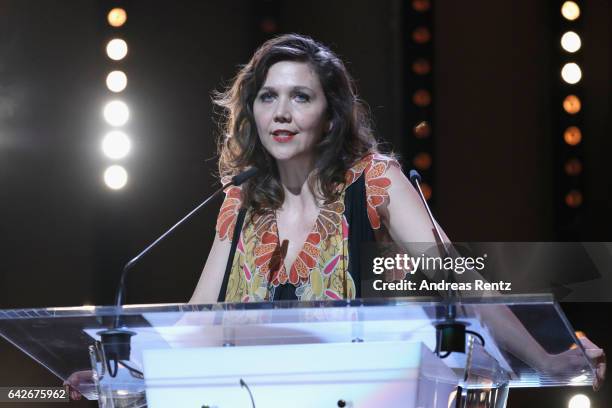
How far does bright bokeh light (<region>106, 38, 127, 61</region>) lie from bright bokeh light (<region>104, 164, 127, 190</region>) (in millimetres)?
345

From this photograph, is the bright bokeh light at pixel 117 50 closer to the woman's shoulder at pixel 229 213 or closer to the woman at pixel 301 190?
the woman at pixel 301 190

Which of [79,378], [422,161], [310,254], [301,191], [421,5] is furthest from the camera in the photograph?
[421,5]

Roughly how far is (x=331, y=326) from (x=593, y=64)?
1842mm

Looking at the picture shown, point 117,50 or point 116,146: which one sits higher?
point 117,50

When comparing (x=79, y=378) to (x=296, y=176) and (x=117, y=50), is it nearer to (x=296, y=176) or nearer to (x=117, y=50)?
(x=296, y=176)

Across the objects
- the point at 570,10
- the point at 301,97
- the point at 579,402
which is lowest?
the point at 579,402

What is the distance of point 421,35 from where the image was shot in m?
2.91

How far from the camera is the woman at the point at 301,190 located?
2.42 meters

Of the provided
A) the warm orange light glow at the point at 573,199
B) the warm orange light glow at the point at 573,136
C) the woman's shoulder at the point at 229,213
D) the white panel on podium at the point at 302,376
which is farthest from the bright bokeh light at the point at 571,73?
the white panel on podium at the point at 302,376

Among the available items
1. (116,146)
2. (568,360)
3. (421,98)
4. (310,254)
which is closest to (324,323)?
(568,360)

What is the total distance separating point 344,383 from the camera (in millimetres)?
1327

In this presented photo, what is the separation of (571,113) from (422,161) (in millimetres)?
488

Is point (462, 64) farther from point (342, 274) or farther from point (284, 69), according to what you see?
point (342, 274)

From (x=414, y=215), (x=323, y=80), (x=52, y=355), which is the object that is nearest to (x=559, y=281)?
(x=414, y=215)
